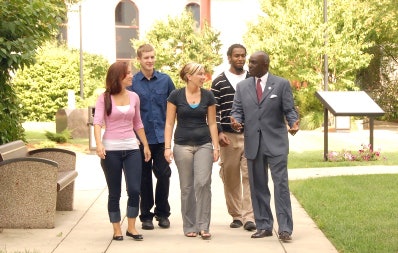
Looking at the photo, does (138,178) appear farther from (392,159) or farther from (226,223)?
(392,159)

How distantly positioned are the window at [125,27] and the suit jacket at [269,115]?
54.2 meters

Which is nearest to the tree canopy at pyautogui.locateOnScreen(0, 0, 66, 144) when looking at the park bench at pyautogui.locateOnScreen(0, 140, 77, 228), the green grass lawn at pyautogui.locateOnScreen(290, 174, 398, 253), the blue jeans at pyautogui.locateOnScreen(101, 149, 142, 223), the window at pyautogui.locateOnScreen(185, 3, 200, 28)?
the park bench at pyautogui.locateOnScreen(0, 140, 77, 228)

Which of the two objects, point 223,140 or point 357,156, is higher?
point 223,140

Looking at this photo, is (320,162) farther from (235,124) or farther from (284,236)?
(284,236)

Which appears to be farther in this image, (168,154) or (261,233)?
(168,154)

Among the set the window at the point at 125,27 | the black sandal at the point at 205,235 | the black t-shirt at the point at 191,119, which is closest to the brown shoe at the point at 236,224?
the black sandal at the point at 205,235

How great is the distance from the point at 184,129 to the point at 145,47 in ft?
3.39

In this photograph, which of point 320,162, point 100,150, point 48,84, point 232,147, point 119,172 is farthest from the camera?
point 48,84

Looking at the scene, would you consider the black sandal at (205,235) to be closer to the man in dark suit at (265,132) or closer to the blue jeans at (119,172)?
the man in dark suit at (265,132)

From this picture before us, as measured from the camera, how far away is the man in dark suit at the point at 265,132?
358 inches

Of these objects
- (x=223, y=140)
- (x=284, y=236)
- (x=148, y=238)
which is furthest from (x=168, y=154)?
(x=284, y=236)

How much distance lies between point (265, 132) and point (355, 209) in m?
2.34

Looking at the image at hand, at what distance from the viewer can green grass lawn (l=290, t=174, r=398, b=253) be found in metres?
8.71

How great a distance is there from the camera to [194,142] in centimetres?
930
